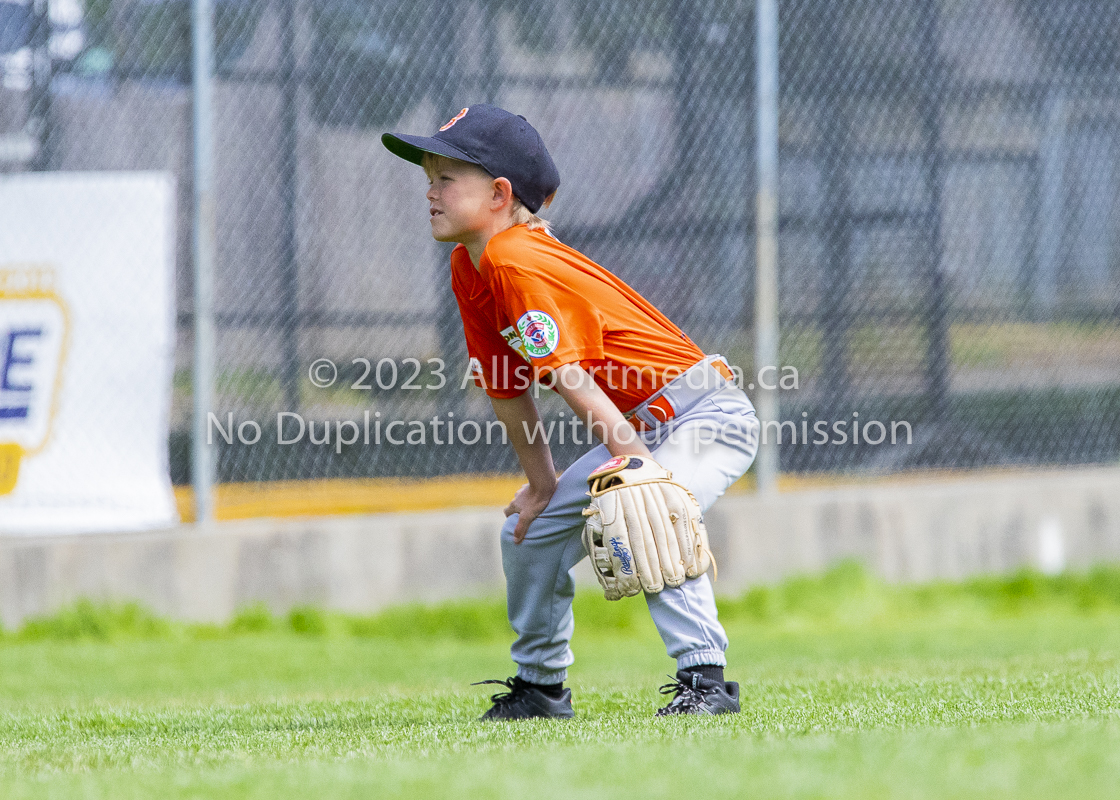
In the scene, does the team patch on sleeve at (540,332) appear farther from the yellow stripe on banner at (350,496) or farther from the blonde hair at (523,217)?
the yellow stripe on banner at (350,496)

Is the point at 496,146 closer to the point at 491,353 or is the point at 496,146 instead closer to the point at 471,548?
the point at 491,353

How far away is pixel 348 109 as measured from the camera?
5848mm

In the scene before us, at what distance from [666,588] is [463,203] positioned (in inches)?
43.5

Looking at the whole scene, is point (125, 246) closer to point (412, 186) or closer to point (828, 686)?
point (412, 186)

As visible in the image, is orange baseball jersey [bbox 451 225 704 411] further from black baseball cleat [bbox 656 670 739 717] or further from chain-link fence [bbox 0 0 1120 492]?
chain-link fence [bbox 0 0 1120 492]

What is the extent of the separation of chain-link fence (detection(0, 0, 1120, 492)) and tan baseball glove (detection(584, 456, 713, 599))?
2.97 m

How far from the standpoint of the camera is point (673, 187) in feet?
20.0

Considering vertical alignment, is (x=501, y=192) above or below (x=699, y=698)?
above

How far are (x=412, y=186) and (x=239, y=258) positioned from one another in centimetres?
89

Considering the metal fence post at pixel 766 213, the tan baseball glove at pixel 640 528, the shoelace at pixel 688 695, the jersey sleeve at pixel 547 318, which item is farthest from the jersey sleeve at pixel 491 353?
the metal fence post at pixel 766 213

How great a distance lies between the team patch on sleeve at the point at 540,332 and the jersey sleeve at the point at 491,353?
44 cm

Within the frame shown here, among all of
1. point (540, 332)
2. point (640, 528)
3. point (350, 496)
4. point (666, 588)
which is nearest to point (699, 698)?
point (666, 588)

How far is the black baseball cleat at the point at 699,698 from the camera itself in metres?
3.01

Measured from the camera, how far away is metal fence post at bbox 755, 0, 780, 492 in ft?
19.7
